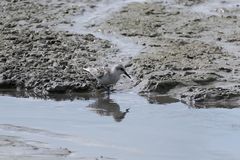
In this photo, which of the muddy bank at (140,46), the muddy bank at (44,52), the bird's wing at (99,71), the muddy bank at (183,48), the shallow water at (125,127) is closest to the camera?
the shallow water at (125,127)

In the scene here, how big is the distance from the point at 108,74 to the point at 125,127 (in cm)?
206

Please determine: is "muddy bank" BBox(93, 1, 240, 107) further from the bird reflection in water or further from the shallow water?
the bird reflection in water

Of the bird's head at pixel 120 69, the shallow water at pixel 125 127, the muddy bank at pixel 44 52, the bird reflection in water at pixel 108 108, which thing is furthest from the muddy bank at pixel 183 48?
the muddy bank at pixel 44 52

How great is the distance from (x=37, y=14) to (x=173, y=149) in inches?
324

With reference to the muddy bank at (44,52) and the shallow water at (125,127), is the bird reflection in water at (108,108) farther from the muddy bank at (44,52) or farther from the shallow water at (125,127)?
the muddy bank at (44,52)

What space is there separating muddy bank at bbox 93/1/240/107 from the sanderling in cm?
40

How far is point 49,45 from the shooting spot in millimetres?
14148

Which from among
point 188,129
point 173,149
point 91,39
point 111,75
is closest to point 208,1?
point 91,39

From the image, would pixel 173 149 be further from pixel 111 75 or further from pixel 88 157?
pixel 111 75

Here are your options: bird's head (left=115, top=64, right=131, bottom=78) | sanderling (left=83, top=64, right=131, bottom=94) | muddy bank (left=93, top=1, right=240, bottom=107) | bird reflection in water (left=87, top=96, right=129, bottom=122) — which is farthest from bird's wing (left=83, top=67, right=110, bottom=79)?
muddy bank (left=93, top=1, right=240, bottom=107)

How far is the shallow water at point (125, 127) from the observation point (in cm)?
888

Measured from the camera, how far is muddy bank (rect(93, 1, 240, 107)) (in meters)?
12.0

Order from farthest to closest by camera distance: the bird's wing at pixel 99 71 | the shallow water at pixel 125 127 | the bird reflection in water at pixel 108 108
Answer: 1. the bird's wing at pixel 99 71
2. the bird reflection in water at pixel 108 108
3. the shallow water at pixel 125 127

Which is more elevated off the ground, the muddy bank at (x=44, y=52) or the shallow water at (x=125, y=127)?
the muddy bank at (x=44, y=52)
